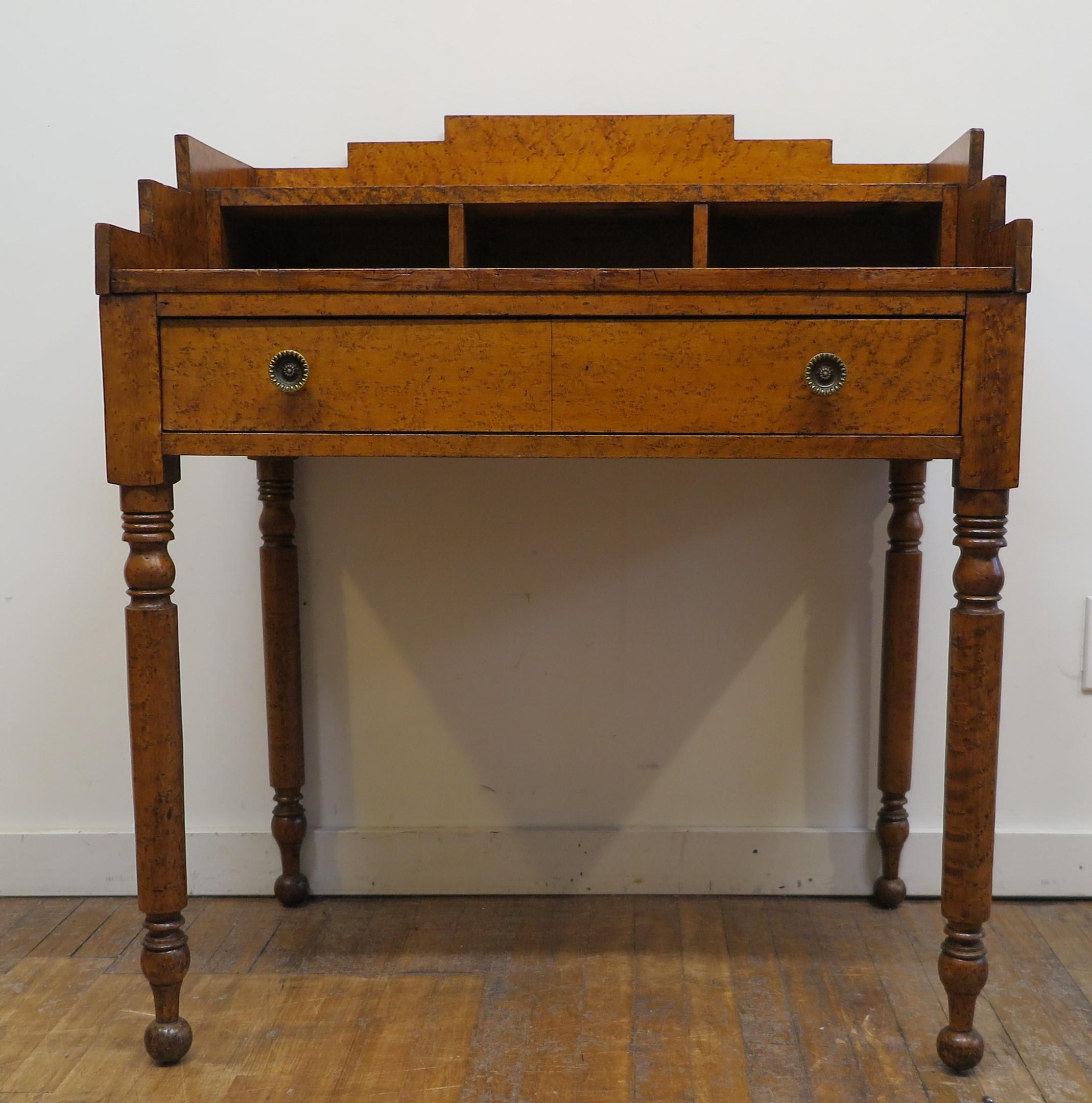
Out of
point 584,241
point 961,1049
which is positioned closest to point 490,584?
point 584,241

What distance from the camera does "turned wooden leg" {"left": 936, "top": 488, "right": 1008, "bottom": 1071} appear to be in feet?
3.39

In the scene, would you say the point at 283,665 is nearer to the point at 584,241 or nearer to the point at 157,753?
the point at 157,753

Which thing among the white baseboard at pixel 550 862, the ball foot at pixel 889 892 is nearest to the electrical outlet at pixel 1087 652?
the white baseboard at pixel 550 862

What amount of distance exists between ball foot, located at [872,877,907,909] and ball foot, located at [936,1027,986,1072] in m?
0.39

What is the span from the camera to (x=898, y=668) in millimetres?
1432

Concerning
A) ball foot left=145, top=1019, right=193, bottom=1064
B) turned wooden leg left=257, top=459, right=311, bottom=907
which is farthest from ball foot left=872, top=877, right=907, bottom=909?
ball foot left=145, top=1019, right=193, bottom=1064

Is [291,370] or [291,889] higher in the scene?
[291,370]

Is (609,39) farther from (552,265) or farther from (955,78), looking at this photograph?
(955,78)

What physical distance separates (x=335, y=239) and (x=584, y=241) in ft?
1.04

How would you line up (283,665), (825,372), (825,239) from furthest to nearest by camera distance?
(283,665), (825,239), (825,372)

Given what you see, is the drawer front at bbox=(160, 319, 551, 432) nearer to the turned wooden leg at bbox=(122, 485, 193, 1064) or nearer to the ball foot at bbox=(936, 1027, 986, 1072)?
the turned wooden leg at bbox=(122, 485, 193, 1064)

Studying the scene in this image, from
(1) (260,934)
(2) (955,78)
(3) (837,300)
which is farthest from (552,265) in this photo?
(1) (260,934)

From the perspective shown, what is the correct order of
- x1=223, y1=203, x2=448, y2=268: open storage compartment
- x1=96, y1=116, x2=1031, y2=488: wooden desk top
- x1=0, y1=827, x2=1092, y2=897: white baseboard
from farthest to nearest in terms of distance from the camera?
x1=0, y1=827, x2=1092, y2=897: white baseboard < x1=223, y1=203, x2=448, y2=268: open storage compartment < x1=96, y1=116, x2=1031, y2=488: wooden desk top

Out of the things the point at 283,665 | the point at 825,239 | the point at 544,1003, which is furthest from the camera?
the point at 283,665
